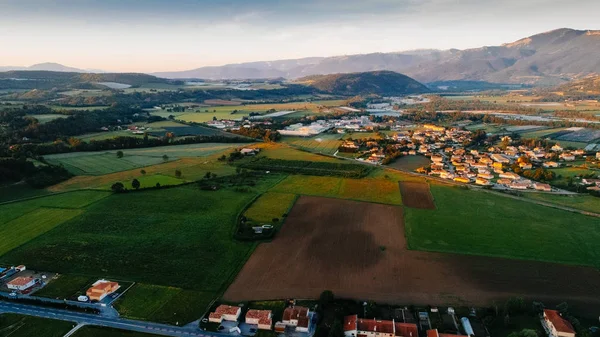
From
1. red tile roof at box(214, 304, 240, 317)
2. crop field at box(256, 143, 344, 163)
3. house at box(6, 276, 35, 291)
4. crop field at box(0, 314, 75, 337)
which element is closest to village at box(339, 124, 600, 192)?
crop field at box(256, 143, 344, 163)

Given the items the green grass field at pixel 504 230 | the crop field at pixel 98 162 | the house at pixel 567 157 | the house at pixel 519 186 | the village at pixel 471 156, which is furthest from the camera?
the house at pixel 567 157

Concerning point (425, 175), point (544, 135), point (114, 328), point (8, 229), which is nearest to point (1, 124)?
point (8, 229)

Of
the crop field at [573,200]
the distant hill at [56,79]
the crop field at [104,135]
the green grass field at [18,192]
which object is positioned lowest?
the crop field at [573,200]

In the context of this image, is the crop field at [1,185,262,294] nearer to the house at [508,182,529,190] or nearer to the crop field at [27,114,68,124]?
the house at [508,182,529,190]

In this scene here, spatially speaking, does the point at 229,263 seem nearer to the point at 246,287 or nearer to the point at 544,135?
the point at 246,287

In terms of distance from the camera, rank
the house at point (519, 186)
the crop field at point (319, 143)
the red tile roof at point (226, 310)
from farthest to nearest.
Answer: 1. the crop field at point (319, 143)
2. the house at point (519, 186)
3. the red tile roof at point (226, 310)

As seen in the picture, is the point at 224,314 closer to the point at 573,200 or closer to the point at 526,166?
the point at 573,200

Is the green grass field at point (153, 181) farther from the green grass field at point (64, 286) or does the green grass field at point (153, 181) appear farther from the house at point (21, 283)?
the house at point (21, 283)

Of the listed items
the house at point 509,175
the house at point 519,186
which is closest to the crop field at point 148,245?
the house at point 519,186
